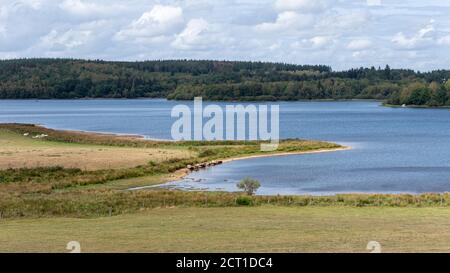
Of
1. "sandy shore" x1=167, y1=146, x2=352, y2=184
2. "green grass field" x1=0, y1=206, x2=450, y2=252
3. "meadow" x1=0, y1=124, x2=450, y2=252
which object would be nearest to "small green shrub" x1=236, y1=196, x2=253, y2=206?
"meadow" x1=0, y1=124, x2=450, y2=252

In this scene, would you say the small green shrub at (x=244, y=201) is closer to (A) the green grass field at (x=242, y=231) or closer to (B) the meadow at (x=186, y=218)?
(B) the meadow at (x=186, y=218)

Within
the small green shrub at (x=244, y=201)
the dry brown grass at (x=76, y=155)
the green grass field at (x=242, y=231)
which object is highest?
the green grass field at (x=242, y=231)

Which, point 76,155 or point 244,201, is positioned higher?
point 244,201

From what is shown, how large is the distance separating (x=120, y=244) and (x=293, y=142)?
A: 64.7m

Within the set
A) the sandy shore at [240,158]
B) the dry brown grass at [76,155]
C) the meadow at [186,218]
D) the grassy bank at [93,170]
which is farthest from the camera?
the dry brown grass at [76,155]

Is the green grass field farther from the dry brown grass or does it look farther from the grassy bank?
the dry brown grass

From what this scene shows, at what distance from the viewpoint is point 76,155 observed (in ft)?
218

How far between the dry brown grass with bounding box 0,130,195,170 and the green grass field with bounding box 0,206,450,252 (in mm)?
29744

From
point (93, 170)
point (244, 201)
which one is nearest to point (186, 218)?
point (244, 201)

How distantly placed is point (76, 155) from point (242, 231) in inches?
1831

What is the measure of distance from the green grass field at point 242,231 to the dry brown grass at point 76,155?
29.7 m

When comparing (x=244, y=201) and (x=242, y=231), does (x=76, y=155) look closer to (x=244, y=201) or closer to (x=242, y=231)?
(x=244, y=201)

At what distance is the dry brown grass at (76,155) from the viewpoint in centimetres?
5838

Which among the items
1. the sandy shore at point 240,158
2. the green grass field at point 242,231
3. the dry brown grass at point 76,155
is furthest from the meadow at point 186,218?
the dry brown grass at point 76,155
